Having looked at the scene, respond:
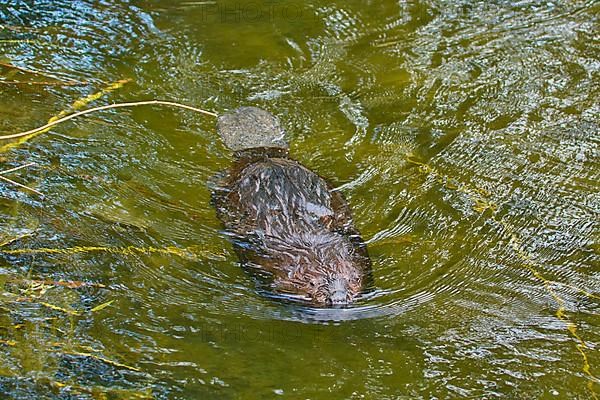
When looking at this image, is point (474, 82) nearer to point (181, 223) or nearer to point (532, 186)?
point (532, 186)

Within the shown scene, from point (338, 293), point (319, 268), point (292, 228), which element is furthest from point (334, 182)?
point (338, 293)

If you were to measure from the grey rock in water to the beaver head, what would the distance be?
1163 millimetres

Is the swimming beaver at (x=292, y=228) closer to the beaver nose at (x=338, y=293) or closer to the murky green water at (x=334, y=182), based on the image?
the beaver nose at (x=338, y=293)

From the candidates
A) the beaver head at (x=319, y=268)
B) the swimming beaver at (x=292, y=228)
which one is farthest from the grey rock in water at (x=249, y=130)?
the beaver head at (x=319, y=268)

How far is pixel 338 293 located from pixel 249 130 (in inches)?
69.8

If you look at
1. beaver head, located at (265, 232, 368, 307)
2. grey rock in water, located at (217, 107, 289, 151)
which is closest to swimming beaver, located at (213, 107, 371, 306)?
beaver head, located at (265, 232, 368, 307)

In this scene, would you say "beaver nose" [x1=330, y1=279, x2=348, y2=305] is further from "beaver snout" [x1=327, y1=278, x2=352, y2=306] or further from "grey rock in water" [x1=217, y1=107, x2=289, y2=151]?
"grey rock in water" [x1=217, y1=107, x2=289, y2=151]

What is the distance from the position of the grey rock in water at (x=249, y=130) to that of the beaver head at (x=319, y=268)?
45.8 inches

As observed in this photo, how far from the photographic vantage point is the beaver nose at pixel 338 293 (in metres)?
Answer: 4.03

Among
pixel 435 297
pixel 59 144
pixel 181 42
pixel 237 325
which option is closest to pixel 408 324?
pixel 435 297

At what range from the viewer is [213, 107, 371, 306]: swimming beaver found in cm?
416

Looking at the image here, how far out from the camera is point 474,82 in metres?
6.25

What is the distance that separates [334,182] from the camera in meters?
5.21

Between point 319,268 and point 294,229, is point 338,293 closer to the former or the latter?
point 319,268
